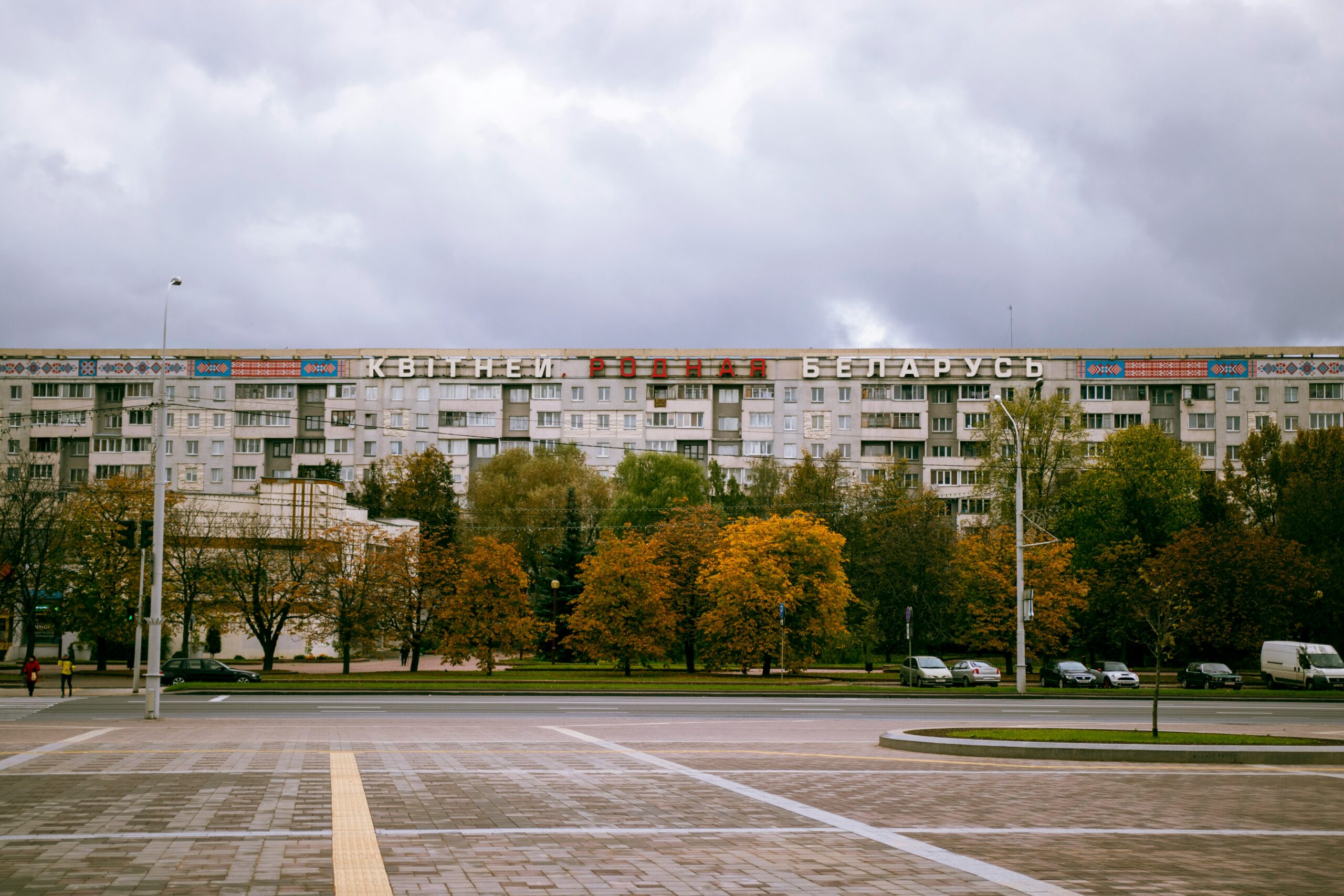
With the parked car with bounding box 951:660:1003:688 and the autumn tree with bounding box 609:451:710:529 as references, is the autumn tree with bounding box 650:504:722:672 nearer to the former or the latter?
the parked car with bounding box 951:660:1003:688

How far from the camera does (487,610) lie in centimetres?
4950

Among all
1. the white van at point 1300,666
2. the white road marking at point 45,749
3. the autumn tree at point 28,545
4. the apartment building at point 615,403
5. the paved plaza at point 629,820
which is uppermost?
the apartment building at point 615,403

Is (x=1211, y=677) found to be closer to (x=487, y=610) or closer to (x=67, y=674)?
(x=487, y=610)

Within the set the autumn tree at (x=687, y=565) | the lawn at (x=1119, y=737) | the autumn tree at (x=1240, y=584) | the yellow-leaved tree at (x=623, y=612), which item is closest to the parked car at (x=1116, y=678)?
the autumn tree at (x=1240, y=584)

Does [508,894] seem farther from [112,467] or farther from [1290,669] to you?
[112,467]

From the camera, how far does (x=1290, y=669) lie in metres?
49.1

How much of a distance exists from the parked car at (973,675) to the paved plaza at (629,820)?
2815 cm

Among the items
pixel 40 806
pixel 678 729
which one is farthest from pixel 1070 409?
pixel 40 806

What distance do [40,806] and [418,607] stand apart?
42623 mm

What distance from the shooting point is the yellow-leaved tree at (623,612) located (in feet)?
164

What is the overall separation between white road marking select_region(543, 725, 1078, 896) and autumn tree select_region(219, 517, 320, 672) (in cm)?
4017

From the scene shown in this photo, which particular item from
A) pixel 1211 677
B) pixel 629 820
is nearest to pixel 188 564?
pixel 1211 677

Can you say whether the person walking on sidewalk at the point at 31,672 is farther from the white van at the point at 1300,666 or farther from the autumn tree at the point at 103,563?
the white van at the point at 1300,666

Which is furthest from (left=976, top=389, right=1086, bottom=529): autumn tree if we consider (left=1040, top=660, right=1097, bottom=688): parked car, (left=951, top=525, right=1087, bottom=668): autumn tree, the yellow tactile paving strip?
the yellow tactile paving strip
